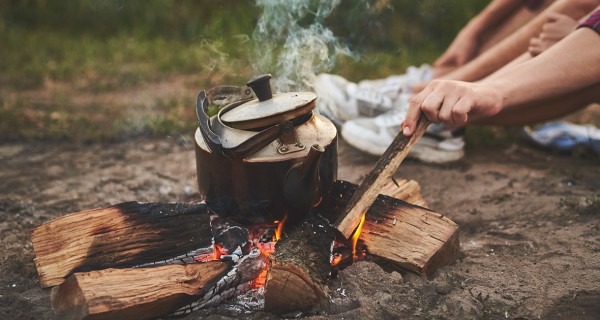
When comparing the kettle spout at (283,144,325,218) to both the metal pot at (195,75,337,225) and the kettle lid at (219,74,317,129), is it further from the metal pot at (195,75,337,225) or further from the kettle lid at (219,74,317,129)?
the kettle lid at (219,74,317,129)

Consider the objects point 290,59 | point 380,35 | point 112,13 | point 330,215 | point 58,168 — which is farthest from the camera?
point 112,13

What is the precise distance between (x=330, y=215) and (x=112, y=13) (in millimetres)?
4958

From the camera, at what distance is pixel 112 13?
6449 mm

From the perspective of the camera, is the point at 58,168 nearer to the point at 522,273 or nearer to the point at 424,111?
the point at 424,111

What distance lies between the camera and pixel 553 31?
9.89 ft

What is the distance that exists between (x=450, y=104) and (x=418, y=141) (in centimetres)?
139

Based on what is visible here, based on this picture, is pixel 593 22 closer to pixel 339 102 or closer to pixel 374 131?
pixel 374 131

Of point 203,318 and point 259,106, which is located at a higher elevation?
point 259,106

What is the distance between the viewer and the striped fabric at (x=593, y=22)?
255cm

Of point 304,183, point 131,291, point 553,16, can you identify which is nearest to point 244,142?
point 304,183

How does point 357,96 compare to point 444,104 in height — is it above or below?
below

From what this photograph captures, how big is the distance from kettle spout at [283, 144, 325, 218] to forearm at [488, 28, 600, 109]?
2.98 feet

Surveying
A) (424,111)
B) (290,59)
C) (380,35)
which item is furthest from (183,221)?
(380,35)

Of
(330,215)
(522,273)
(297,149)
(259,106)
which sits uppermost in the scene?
(259,106)
